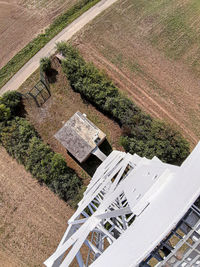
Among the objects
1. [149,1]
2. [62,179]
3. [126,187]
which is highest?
[149,1]

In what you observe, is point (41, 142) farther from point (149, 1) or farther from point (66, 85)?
point (149, 1)

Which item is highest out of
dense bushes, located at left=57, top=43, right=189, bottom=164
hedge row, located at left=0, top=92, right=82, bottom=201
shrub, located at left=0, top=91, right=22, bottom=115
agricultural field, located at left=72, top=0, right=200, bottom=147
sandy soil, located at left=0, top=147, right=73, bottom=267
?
agricultural field, located at left=72, top=0, right=200, bottom=147

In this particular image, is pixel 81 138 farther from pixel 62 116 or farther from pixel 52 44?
pixel 52 44

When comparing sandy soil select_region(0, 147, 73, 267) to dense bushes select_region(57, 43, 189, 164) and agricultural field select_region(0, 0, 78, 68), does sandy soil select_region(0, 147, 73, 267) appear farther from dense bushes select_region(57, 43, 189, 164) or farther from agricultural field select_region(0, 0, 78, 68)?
agricultural field select_region(0, 0, 78, 68)

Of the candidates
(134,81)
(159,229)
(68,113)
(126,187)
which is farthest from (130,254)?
(134,81)

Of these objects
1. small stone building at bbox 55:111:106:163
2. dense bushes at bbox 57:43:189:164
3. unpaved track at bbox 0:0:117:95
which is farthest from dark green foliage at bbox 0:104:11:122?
dense bushes at bbox 57:43:189:164
